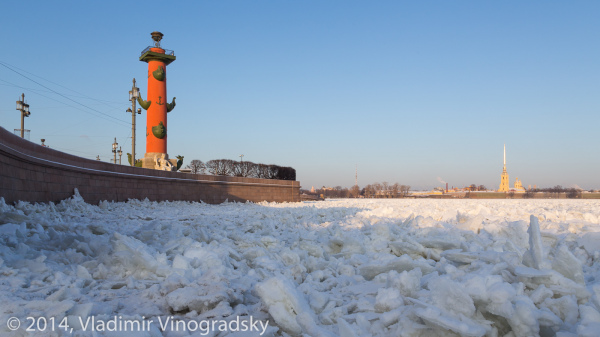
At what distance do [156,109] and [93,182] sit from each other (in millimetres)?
9293

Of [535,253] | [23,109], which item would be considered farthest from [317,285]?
[23,109]

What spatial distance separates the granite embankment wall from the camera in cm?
645

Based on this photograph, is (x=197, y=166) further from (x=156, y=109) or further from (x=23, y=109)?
(x=23, y=109)

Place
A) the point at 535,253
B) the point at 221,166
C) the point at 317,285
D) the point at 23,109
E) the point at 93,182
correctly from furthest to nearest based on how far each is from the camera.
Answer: the point at 221,166 < the point at 23,109 < the point at 93,182 < the point at 317,285 < the point at 535,253

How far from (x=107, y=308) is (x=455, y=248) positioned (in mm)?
2611

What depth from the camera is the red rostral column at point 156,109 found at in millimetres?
18344

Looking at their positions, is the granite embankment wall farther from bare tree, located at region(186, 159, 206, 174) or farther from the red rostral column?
bare tree, located at region(186, 159, 206, 174)

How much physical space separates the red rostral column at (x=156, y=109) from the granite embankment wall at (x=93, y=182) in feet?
11.9

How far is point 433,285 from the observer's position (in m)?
1.98

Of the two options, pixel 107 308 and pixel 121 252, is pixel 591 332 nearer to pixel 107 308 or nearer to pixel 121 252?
pixel 107 308

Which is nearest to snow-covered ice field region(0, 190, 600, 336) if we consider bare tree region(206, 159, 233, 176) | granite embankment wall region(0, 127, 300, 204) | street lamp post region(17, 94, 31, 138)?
granite embankment wall region(0, 127, 300, 204)

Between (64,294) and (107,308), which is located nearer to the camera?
(107,308)

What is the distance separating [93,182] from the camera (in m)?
9.98

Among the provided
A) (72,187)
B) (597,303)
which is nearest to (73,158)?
(72,187)
